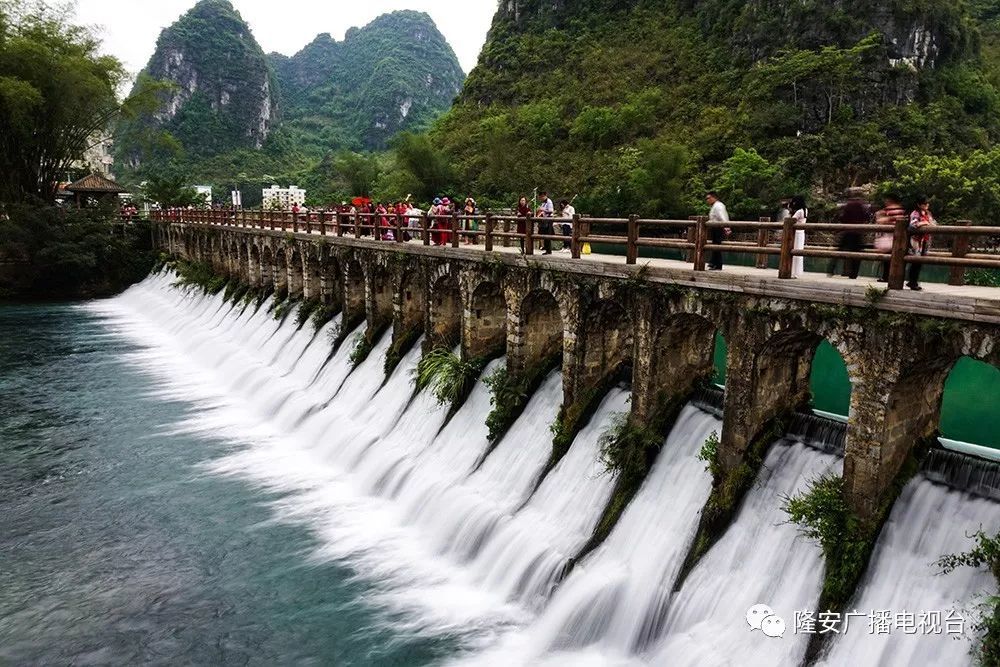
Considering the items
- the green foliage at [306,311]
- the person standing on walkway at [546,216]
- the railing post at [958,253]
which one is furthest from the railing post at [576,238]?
the green foliage at [306,311]

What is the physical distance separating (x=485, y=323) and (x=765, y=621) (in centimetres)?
1071

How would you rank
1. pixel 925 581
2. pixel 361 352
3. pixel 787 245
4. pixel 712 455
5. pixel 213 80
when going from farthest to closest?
pixel 213 80 → pixel 361 352 → pixel 712 455 → pixel 787 245 → pixel 925 581

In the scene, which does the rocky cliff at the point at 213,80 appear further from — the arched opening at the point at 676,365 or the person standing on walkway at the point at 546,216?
the arched opening at the point at 676,365

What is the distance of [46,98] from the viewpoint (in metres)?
45.6

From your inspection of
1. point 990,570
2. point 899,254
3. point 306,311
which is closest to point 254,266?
point 306,311

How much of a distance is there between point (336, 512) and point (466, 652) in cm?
608

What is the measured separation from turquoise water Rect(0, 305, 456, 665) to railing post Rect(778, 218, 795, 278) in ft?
26.3

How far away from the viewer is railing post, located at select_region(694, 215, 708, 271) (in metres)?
11.4

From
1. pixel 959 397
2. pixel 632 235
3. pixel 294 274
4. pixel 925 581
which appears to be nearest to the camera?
pixel 925 581

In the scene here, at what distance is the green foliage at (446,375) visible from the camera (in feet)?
58.0

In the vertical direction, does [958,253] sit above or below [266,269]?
above

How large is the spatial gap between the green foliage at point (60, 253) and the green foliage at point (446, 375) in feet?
130

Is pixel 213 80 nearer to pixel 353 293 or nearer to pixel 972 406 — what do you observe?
pixel 353 293

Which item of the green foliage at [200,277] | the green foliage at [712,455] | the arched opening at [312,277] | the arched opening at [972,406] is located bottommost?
the arched opening at [972,406]
